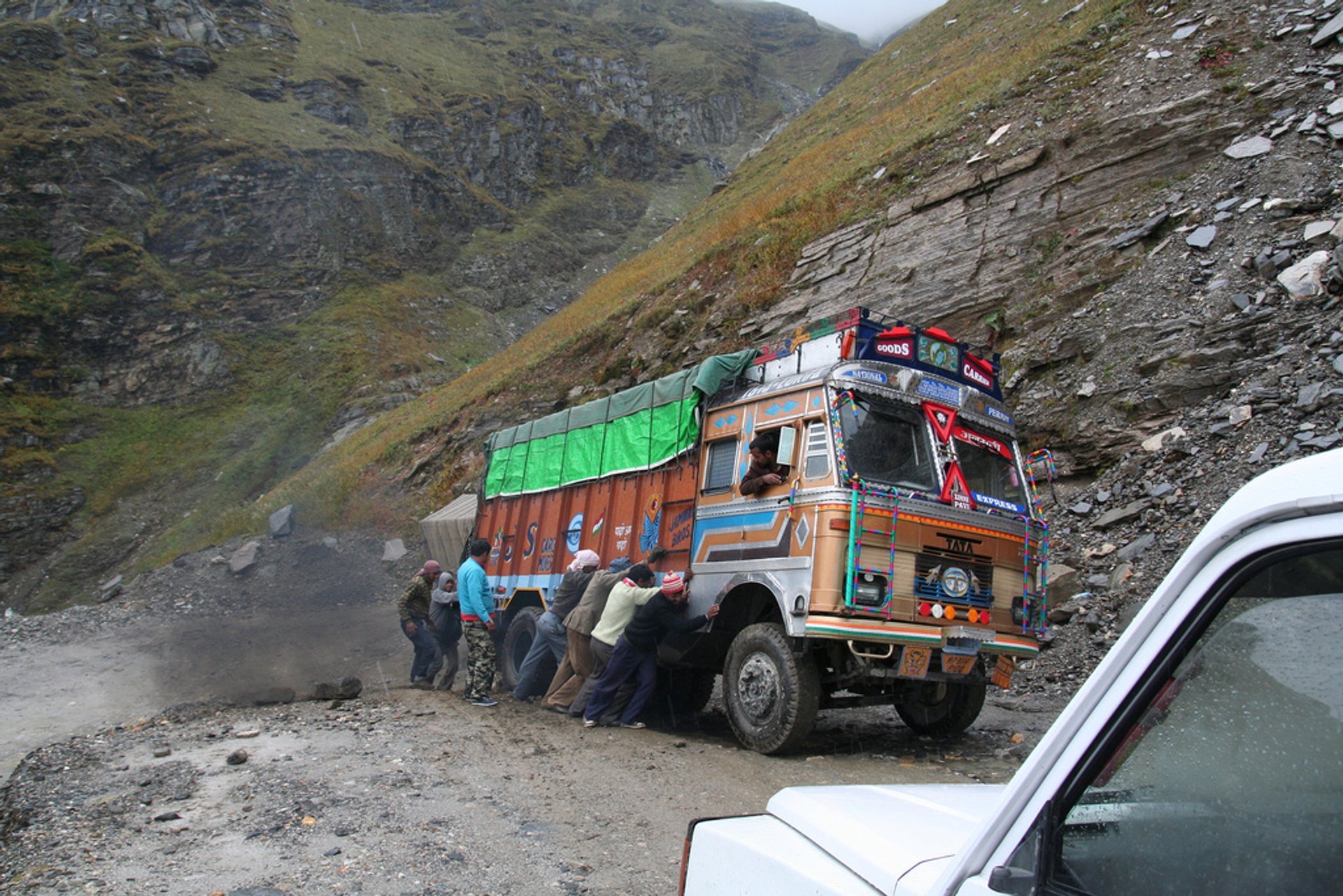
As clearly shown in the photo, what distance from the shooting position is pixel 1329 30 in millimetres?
12773

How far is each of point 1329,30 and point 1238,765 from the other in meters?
16.0

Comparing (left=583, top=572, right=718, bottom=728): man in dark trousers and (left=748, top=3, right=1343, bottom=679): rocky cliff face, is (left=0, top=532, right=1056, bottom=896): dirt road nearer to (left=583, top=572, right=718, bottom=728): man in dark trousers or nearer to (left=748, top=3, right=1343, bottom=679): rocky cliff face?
(left=583, top=572, right=718, bottom=728): man in dark trousers

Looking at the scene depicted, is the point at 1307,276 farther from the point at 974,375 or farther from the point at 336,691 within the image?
the point at 336,691

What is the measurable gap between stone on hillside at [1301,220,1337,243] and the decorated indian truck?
5.06m

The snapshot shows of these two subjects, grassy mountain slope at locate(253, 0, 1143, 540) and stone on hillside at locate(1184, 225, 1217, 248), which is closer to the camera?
stone on hillside at locate(1184, 225, 1217, 248)

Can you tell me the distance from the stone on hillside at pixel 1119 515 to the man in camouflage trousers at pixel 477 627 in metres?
7.55

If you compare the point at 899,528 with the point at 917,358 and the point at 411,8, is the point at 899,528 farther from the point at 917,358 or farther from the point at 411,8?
the point at 411,8

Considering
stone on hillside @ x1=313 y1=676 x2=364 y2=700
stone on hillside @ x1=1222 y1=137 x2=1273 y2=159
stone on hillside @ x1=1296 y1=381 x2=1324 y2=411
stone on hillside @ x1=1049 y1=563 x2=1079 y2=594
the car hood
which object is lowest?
stone on hillside @ x1=313 y1=676 x2=364 y2=700

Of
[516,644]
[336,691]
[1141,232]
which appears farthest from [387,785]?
[1141,232]

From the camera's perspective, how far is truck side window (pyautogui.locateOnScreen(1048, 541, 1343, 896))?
125 centimetres

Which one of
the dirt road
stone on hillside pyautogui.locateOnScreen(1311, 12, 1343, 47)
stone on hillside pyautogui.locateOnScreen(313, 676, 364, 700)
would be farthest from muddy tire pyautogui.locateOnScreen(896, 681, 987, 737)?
stone on hillside pyautogui.locateOnScreen(1311, 12, 1343, 47)

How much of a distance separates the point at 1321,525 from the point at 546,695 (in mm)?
9631

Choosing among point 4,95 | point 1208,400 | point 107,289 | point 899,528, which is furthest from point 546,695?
point 4,95

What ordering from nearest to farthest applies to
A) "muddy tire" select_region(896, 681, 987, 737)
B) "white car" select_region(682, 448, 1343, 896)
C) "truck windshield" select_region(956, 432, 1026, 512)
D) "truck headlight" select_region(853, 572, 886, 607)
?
"white car" select_region(682, 448, 1343, 896), "truck headlight" select_region(853, 572, 886, 607), "truck windshield" select_region(956, 432, 1026, 512), "muddy tire" select_region(896, 681, 987, 737)
